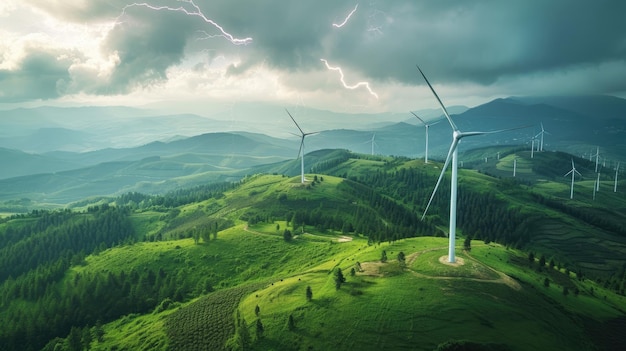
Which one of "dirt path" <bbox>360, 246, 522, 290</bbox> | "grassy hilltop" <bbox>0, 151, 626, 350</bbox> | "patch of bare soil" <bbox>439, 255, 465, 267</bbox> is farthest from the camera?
"patch of bare soil" <bbox>439, 255, 465, 267</bbox>

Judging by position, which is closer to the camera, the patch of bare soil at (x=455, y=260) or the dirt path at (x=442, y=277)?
the dirt path at (x=442, y=277)

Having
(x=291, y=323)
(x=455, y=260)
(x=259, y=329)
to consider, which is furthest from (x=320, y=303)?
(x=455, y=260)

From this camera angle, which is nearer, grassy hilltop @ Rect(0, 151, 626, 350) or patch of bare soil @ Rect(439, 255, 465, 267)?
grassy hilltop @ Rect(0, 151, 626, 350)

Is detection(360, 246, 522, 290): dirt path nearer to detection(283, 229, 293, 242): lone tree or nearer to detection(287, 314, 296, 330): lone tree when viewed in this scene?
detection(287, 314, 296, 330): lone tree

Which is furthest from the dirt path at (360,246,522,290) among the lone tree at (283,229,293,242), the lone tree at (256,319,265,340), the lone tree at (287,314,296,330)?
the lone tree at (283,229,293,242)

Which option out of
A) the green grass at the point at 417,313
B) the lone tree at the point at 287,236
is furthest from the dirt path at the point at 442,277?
the lone tree at the point at 287,236

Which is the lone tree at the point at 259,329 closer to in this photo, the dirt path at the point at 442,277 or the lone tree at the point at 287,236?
the dirt path at the point at 442,277

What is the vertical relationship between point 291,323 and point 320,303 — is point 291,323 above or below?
below

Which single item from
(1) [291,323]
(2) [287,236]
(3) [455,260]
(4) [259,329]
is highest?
(3) [455,260]

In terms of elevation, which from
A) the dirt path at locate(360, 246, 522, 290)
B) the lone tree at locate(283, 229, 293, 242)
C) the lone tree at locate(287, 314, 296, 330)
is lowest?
the lone tree at locate(283, 229, 293, 242)

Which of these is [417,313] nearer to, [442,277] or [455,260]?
[442,277]

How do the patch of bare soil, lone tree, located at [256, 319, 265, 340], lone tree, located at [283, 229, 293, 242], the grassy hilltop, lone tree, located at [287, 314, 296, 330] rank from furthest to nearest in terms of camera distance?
1. lone tree, located at [283, 229, 293, 242]
2. the patch of bare soil
3. lone tree, located at [287, 314, 296, 330]
4. lone tree, located at [256, 319, 265, 340]
5. the grassy hilltop

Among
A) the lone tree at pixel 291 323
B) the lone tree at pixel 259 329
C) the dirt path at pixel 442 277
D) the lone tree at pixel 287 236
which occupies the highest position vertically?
the dirt path at pixel 442 277
